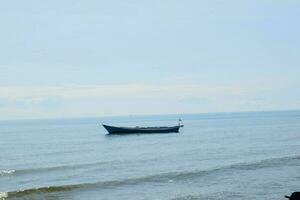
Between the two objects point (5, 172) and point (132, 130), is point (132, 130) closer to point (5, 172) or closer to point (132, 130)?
point (132, 130)

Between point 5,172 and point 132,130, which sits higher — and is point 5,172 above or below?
below

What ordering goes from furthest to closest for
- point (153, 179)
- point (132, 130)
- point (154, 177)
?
1. point (132, 130)
2. point (154, 177)
3. point (153, 179)

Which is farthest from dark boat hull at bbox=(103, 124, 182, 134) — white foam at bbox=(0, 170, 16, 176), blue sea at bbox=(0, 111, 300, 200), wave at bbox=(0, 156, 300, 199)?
wave at bbox=(0, 156, 300, 199)

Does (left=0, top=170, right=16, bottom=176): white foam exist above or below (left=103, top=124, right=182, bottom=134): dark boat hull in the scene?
below

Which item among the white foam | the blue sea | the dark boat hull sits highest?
the dark boat hull

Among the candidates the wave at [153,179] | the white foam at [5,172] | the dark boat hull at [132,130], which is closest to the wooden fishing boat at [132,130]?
the dark boat hull at [132,130]

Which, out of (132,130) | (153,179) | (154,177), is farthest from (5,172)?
(132,130)

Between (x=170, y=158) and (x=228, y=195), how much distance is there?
26.0 metres

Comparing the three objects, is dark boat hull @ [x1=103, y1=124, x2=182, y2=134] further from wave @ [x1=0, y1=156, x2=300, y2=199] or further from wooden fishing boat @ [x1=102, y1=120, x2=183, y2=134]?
wave @ [x1=0, y1=156, x2=300, y2=199]

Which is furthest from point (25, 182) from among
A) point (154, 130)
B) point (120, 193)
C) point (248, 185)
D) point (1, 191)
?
point (154, 130)

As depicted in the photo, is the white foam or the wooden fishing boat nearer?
the white foam

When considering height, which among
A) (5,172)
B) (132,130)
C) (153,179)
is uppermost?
(132,130)

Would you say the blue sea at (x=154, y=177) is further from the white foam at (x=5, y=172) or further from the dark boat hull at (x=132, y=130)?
the dark boat hull at (x=132, y=130)

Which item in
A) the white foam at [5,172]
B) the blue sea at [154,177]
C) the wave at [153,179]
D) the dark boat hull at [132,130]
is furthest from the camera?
the dark boat hull at [132,130]
